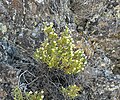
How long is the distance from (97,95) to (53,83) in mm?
585

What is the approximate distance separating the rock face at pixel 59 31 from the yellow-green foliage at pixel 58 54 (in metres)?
0.15

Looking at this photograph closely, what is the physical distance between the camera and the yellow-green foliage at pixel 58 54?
3.18 m

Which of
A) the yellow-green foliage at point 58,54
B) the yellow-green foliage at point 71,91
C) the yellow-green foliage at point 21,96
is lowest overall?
the yellow-green foliage at point 71,91

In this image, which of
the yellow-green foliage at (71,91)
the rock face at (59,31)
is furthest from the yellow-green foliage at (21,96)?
the yellow-green foliage at (71,91)

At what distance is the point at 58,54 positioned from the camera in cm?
321

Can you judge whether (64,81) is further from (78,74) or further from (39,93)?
(39,93)

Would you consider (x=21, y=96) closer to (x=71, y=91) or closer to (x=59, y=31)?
(x=71, y=91)

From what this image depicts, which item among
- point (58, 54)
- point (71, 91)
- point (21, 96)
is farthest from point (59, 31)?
point (21, 96)

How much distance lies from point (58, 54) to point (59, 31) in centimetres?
82

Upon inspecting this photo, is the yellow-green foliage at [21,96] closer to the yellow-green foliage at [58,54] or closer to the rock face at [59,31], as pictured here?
the rock face at [59,31]

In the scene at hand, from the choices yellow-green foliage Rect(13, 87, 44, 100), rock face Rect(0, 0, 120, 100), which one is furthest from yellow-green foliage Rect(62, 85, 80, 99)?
yellow-green foliage Rect(13, 87, 44, 100)

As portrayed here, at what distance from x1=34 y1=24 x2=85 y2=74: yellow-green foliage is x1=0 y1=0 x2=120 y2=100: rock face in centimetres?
15

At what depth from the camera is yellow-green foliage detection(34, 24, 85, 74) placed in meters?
3.18

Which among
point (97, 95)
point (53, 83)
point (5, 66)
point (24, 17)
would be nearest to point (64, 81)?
point (53, 83)
